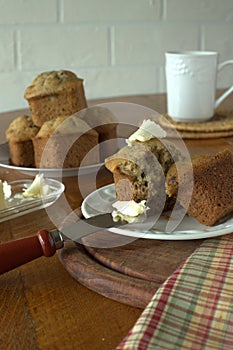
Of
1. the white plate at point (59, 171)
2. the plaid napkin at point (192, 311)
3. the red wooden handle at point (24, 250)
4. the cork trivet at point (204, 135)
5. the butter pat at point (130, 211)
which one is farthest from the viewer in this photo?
the cork trivet at point (204, 135)

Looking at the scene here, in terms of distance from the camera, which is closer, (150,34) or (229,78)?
(150,34)

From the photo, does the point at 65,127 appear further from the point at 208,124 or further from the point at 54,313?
the point at 54,313

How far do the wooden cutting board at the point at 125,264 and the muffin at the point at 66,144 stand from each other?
1.05 feet

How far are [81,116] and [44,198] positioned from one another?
260 mm

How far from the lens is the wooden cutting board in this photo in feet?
1.89

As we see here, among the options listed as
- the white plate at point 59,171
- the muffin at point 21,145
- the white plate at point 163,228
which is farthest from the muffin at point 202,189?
the muffin at point 21,145

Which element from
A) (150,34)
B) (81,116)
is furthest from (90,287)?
(150,34)

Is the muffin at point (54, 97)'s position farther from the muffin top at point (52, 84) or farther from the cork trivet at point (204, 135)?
the cork trivet at point (204, 135)

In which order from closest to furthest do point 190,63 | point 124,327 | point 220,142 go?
point 124,327, point 220,142, point 190,63

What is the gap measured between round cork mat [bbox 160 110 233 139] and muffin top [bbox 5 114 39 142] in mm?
317

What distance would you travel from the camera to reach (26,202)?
2.66ft

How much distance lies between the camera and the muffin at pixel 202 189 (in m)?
0.71

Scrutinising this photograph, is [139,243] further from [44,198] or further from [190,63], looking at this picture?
[190,63]

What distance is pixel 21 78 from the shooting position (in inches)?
85.6
